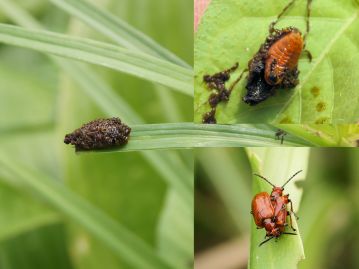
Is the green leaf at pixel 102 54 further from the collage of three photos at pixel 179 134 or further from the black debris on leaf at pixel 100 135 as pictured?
the black debris on leaf at pixel 100 135

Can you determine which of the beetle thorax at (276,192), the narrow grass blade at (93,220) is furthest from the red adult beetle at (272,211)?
the narrow grass blade at (93,220)

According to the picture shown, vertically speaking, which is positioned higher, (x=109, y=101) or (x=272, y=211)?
(x=109, y=101)

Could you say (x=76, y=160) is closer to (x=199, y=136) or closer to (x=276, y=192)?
(x=199, y=136)

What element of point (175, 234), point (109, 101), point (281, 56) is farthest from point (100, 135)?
point (281, 56)

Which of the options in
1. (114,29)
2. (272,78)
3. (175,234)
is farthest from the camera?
(175,234)

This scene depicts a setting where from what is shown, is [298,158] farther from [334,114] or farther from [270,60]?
[270,60]

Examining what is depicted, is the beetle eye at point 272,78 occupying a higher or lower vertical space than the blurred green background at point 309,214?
higher
